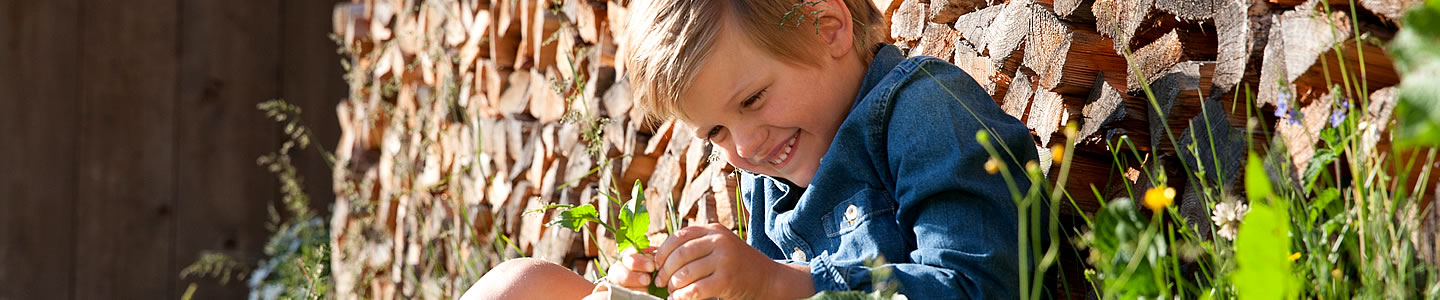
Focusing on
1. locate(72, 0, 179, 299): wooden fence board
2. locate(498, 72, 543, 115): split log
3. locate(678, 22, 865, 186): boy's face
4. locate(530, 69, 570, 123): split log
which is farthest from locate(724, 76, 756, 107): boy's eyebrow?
locate(72, 0, 179, 299): wooden fence board

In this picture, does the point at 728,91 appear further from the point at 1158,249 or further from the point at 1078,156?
the point at 1158,249

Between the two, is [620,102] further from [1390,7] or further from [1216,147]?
[1390,7]

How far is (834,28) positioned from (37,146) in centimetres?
302

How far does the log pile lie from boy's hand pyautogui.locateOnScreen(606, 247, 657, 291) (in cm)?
17

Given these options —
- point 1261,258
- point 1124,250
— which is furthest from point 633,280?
point 1261,258

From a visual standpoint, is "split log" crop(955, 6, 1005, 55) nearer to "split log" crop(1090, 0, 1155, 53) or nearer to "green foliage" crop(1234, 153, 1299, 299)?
"split log" crop(1090, 0, 1155, 53)

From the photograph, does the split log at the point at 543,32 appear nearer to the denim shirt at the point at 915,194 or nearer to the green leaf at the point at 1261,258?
the denim shirt at the point at 915,194

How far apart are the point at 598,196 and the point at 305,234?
5.02ft

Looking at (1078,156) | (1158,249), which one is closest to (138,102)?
(1078,156)

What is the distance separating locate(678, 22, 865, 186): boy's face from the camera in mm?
1052

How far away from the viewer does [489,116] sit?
7.41ft

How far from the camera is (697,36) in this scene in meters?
1.06

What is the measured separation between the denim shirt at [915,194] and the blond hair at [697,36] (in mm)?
82

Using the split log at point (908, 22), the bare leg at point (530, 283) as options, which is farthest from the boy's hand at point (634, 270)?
→ the split log at point (908, 22)
